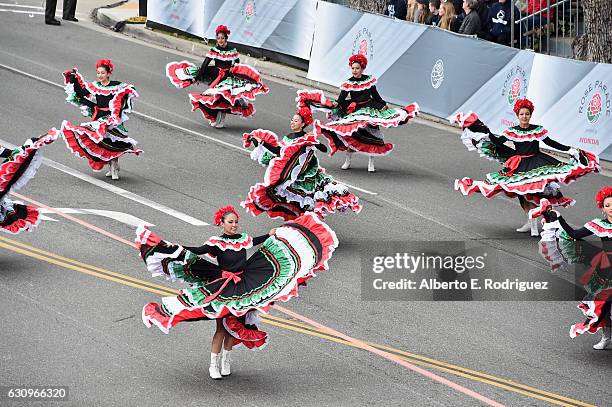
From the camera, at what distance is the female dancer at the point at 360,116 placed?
2006 centimetres

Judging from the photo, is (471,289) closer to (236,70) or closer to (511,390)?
(511,390)

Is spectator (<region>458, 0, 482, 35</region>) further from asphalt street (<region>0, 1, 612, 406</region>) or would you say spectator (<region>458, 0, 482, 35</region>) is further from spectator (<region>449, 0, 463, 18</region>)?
asphalt street (<region>0, 1, 612, 406</region>)

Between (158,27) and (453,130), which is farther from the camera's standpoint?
(158,27)

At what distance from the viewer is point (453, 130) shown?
2422 cm

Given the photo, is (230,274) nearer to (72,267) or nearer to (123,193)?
(72,267)

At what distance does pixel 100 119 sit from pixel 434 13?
10401 millimetres

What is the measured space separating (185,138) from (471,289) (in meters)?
8.84

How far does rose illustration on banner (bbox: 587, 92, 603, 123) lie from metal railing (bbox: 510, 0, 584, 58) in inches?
132

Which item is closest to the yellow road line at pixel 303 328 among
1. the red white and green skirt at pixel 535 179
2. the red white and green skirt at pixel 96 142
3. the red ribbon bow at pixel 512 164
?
the red white and green skirt at pixel 96 142

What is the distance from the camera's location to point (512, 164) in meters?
17.1

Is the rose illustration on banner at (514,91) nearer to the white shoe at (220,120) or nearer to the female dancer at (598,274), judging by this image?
the white shoe at (220,120)

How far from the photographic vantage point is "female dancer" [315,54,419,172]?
65.8 feet

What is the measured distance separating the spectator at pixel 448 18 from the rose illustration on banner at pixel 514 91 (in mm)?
3364

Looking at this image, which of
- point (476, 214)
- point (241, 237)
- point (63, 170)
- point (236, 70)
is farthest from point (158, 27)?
point (241, 237)
